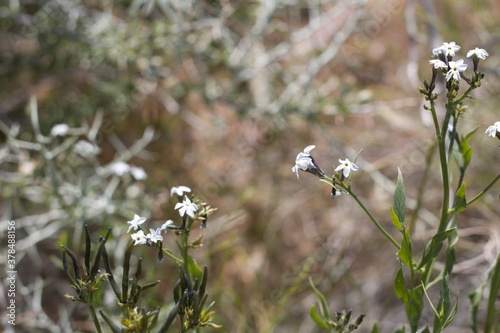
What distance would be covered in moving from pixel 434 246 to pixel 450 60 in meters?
0.30

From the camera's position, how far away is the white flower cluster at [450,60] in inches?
38.8

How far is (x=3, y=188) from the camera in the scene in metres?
2.00

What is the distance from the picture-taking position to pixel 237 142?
2.66 meters

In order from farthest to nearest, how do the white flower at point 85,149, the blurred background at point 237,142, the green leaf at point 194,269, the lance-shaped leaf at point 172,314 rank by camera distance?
the blurred background at point 237,142, the white flower at point 85,149, the green leaf at point 194,269, the lance-shaped leaf at point 172,314

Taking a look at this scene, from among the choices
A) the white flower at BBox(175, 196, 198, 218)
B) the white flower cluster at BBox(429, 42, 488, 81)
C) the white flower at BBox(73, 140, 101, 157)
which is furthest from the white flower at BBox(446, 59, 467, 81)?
the white flower at BBox(73, 140, 101, 157)

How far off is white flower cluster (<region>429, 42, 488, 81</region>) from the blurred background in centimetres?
82

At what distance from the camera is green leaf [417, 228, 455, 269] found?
0.99 m

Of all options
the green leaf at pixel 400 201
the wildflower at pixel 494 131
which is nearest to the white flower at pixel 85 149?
the green leaf at pixel 400 201

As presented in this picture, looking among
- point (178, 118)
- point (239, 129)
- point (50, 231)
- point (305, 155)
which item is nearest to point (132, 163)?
point (178, 118)

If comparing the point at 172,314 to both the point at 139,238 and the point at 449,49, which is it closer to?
the point at 139,238

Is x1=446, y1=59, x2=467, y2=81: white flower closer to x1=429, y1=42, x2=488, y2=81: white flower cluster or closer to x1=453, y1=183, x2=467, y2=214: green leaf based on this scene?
x1=429, y1=42, x2=488, y2=81: white flower cluster

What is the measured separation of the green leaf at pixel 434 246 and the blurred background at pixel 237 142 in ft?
2.57

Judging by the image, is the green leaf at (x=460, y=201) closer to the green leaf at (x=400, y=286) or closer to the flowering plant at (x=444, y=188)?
the flowering plant at (x=444, y=188)

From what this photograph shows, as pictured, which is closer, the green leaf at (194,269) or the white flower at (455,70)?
the white flower at (455,70)
